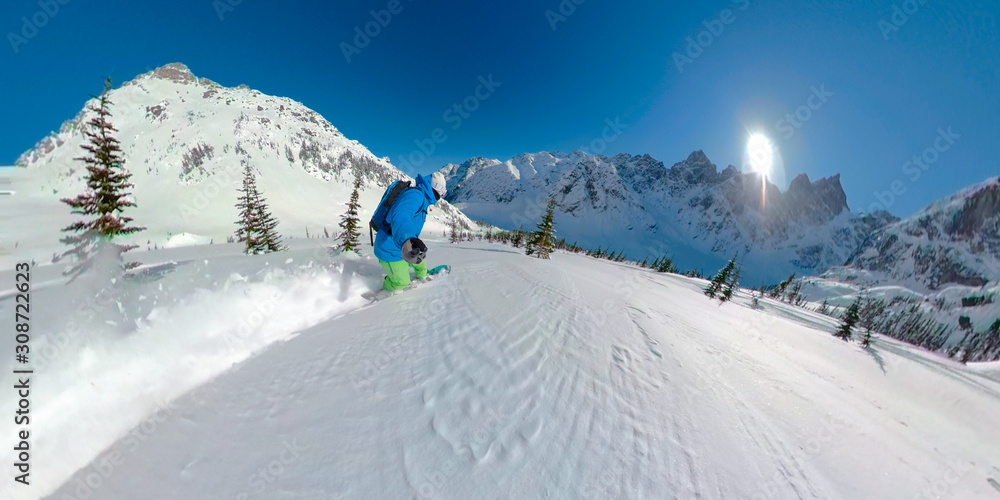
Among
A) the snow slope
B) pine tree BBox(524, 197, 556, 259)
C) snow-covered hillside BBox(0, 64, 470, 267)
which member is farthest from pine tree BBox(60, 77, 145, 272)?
snow-covered hillside BBox(0, 64, 470, 267)

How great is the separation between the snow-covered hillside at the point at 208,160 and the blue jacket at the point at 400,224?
2449cm

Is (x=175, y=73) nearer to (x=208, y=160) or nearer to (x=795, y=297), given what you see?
(x=208, y=160)

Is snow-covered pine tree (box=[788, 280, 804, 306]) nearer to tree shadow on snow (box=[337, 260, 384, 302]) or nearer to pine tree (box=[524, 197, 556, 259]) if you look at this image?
pine tree (box=[524, 197, 556, 259])

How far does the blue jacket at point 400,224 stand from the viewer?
4.54 meters

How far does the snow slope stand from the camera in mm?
1596

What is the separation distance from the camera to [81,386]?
6.08ft

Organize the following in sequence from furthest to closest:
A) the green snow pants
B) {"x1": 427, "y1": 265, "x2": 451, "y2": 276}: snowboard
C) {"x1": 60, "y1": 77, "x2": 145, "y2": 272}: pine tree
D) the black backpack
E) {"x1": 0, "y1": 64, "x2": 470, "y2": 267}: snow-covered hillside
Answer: {"x1": 0, "y1": 64, "x2": 470, "y2": 267}: snow-covered hillside < {"x1": 427, "y1": 265, "x2": 451, "y2": 276}: snowboard < {"x1": 60, "y1": 77, "x2": 145, "y2": 272}: pine tree < the black backpack < the green snow pants

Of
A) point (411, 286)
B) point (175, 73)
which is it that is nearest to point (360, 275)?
point (411, 286)

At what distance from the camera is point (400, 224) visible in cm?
455

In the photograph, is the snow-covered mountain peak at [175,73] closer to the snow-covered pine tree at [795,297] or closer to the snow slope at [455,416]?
the snow slope at [455,416]

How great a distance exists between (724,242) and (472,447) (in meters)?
240

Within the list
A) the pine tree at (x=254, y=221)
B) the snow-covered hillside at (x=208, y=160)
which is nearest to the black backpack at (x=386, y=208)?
the pine tree at (x=254, y=221)

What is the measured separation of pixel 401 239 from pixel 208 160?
225ft

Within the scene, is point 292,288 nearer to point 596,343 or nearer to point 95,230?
point 596,343
